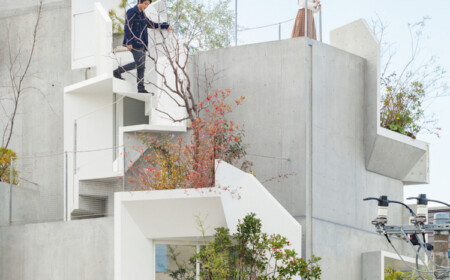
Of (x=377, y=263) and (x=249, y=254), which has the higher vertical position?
(x=249, y=254)

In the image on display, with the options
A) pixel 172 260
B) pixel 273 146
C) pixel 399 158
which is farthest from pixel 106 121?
pixel 399 158

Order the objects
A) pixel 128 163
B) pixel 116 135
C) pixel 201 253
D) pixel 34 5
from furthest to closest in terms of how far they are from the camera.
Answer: pixel 34 5, pixel 116 135, pixel 128 163, pixel 201 253

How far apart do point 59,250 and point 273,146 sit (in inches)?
189

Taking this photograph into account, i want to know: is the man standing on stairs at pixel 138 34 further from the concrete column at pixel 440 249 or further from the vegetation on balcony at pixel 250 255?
the concrete column at pixel 440 249

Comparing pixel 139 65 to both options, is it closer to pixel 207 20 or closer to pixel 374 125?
pixel 207 20

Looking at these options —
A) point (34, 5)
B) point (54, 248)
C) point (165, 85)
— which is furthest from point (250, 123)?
point (34, 5)

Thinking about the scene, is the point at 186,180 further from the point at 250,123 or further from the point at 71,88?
the point at 71,88

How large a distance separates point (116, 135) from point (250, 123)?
10.9 ft

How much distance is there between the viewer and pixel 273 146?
20000 mm

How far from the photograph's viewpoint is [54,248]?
751 inches

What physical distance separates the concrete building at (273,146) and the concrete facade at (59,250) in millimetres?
20

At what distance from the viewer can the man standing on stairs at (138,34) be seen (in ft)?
66.8

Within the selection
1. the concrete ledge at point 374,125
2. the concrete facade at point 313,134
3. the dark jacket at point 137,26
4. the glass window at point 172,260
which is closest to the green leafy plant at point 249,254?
the glass window at point 172,260

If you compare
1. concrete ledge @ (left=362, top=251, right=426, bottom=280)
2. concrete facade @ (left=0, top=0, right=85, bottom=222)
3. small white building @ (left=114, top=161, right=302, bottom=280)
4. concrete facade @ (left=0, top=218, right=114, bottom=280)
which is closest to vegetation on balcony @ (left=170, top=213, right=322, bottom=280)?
small white building @ (left=114, top=161, right=302, bottom=280)
